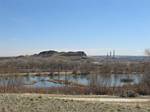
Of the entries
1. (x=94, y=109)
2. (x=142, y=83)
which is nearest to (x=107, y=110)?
(x=94, y=109)

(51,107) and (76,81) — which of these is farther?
(76,81)

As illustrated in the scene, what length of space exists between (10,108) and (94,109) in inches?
133

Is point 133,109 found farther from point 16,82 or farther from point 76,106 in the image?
point 16,82

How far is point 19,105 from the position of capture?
14984mm

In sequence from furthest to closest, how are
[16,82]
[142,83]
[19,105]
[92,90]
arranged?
[16,82] → [142,83] → [92,90] → [19,105]

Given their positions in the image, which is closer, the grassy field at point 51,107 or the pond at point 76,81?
the grassy field at point 51,107

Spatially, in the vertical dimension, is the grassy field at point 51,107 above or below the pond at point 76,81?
above

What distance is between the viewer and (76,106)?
15.2 metres

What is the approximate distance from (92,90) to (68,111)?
2537 centimetres

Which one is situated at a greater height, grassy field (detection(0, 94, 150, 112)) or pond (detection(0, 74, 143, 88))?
grassy field (detection(0, 94, 150, 112))

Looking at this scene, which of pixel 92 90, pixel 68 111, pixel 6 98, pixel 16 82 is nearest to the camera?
pixel 68 111

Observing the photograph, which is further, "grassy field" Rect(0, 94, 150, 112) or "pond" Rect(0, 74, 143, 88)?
"pond" Rect(0, 74, 143, 88)

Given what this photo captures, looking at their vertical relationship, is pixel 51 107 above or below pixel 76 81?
above

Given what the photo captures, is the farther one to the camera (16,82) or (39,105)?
(16,82)
